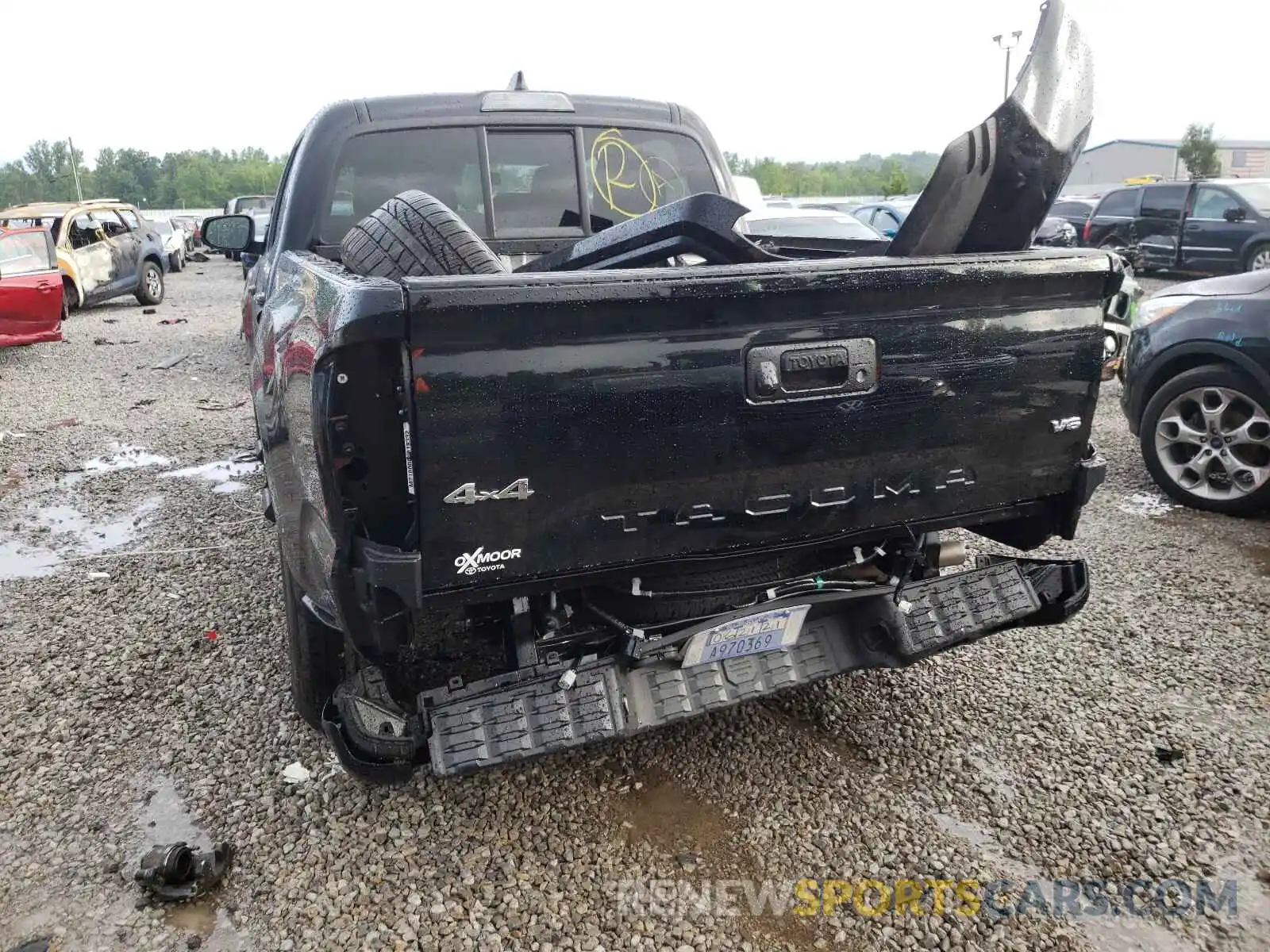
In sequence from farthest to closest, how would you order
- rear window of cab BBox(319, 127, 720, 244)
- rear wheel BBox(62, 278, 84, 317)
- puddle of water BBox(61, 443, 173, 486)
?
rear wheel BBox(62, 278, 84, 317)
puddle of water BBox(61, 443, 173, 486)
rear window of cab BBox(319, 127, 720, 244)

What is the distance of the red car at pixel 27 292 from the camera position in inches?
415

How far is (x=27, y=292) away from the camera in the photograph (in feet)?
34.8

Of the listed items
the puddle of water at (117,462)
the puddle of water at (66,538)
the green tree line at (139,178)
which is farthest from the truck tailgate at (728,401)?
the green tree line at (139,178)

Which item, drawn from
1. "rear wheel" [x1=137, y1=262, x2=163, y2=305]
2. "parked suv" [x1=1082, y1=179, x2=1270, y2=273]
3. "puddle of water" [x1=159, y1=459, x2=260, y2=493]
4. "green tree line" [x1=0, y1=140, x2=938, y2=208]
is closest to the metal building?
"green tree line" [x1=0, y1=140, x2=938, y2=208]

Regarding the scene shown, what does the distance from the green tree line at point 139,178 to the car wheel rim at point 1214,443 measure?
211ft

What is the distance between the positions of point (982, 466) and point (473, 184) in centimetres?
254

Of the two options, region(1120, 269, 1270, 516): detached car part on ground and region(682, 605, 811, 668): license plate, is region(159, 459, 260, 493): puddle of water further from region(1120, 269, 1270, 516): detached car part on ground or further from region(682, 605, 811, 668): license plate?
region(1120, 269, 1270, 516): detached car part on ground

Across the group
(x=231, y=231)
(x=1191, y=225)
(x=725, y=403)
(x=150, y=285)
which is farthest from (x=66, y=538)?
(x=1191, y=225)

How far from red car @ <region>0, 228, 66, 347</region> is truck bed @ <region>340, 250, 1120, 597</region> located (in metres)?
10.5

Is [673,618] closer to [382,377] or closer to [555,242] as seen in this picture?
[382,377]

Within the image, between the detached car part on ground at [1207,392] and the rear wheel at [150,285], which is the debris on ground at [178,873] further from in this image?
the rear wheel at [150,285]

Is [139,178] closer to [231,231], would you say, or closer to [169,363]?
[169,363]

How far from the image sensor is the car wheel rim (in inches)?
202

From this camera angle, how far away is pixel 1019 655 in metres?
3.82
